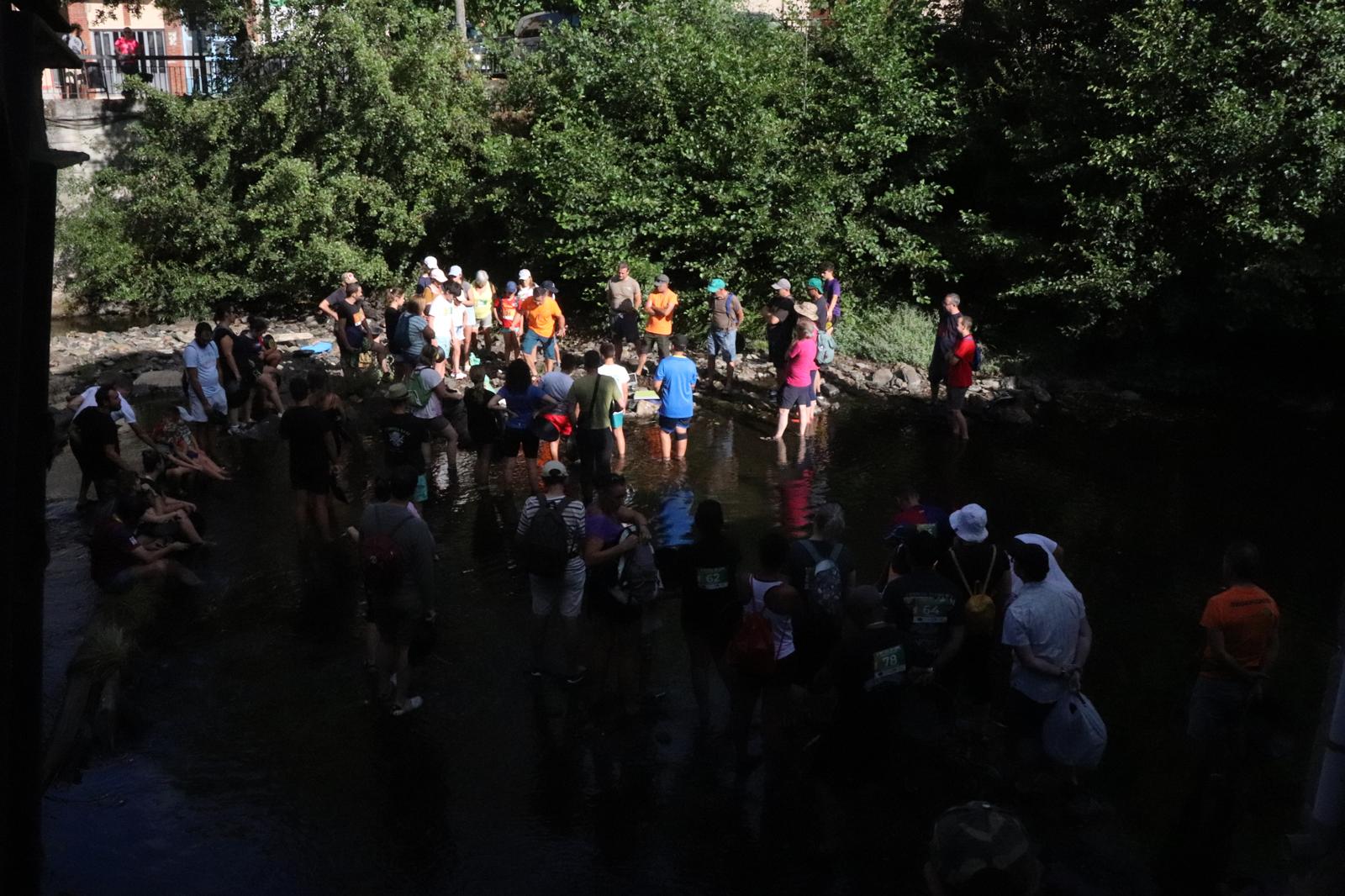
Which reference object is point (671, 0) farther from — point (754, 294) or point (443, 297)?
point (443, 297)

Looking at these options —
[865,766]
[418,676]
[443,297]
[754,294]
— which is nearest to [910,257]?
[754,294]

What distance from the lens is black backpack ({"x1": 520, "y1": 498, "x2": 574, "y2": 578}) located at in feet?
24.9

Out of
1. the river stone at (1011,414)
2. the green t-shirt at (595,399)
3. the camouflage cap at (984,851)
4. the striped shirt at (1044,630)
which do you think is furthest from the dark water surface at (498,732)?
the river stone at (1011,414)

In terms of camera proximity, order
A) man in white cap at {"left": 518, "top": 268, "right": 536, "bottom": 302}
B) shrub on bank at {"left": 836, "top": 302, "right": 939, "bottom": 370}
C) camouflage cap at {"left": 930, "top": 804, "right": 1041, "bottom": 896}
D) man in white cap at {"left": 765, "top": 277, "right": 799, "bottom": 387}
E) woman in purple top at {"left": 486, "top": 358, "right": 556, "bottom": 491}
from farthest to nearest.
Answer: shrub on bank at {"left": 836, "top": 302, "right": 939, "bottom": 370} < man in white cap at {"left": 518, "top": 268, "right": 536, "bottom": 302} < man in white cap at {"left": 765, "top": 277, "right": 799, "bottom": 387} < woman in purple top at {"left": 486, "top": 358, "right": 556, "bottom": 491} < camouflage cap at {"left": 930, "top": 804, "right": 1041, "bottom": 896}

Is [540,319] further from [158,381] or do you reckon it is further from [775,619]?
[775,619]

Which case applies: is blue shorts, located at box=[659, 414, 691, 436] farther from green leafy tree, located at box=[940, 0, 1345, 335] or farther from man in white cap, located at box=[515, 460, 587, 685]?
green leafy tree, located at box=[940, 0, 1345, 335]

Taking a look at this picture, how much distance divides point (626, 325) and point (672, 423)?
4824 millimetres

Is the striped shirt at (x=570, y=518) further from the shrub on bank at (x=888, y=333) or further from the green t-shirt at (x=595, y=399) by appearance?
the shrub on bank at (x=888, y=333)

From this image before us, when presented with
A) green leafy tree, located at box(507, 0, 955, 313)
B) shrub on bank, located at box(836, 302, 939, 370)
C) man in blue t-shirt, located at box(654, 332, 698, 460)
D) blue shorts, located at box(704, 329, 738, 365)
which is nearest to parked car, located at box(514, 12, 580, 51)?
green leafy tree, located at box(507, 0, 955, 313)

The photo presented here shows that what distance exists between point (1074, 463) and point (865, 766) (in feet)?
27.8

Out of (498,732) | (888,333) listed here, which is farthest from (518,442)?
(888,333)

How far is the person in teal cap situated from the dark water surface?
167 inches

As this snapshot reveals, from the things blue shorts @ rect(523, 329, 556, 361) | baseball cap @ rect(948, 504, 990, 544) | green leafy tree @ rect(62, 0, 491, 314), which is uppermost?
green leafy tree @ rect(62, 0, 491, 314)

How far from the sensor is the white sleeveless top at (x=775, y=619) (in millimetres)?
6664
